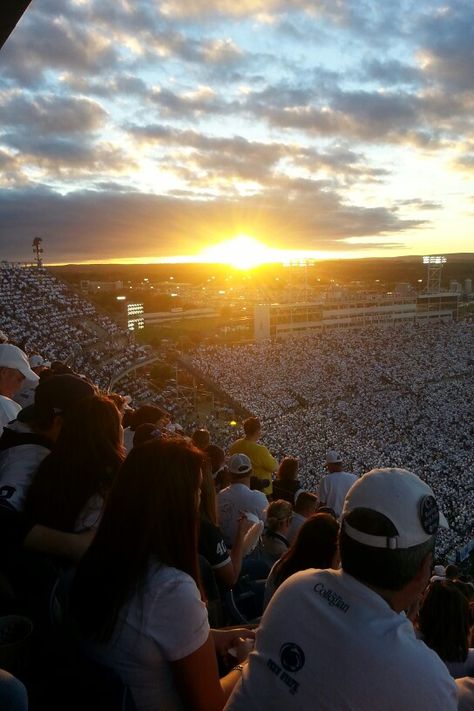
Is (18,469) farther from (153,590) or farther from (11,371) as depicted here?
(11,371)

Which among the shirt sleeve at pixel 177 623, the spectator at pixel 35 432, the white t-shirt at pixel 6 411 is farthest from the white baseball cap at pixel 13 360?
the shirt sleeve at pixel 177 623

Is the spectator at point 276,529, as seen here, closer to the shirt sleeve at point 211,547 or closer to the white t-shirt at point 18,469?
the shirt sleeve at point 211,547

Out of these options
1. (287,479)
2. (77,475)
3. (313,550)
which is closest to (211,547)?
(313,550)

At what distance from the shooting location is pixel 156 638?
1.56m

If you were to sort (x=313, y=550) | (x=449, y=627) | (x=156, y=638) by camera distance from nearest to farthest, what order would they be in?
1. (x=156, y=638)
2. (x=449, y=627)
3. (x=313, y=550)

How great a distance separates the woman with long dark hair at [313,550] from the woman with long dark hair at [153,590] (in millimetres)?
663

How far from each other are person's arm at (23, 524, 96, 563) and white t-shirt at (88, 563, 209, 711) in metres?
0.59

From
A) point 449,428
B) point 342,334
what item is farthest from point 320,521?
point 342,334

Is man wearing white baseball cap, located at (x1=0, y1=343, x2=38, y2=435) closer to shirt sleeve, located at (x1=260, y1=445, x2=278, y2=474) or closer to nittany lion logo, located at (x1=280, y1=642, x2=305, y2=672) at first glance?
shirt sleeve, located at (x1=260, y1=445, x2=278, y2=474)

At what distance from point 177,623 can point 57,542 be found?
0.83 m

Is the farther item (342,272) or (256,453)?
(342,272)

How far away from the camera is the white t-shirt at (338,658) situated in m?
1.22

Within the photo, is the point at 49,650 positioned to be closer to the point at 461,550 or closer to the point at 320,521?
the point at 320,521

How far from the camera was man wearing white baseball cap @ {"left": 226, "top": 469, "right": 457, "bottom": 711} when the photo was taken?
1.22m
